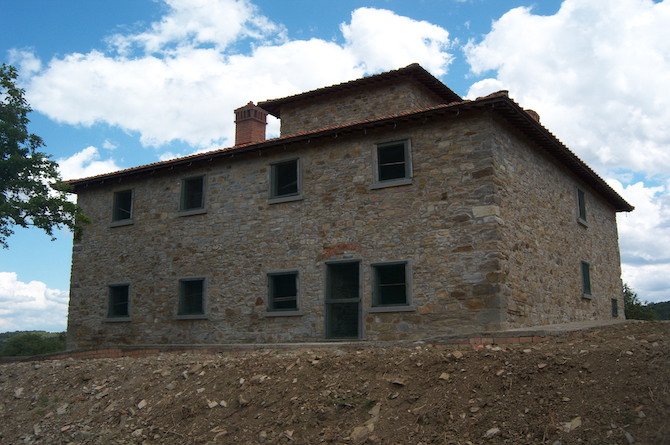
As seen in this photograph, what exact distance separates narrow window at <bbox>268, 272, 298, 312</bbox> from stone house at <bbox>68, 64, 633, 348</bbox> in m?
0.03

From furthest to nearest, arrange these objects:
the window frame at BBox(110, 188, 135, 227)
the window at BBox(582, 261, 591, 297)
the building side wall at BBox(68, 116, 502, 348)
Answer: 1. the window frame at BBox(110, 188, 135, 227)
2. the window at BBox(582, 261, 591, 297)
3. the building side wall at BBox(68, 116, 502, 348)

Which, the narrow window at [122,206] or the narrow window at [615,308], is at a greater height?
the narrow window at [122,206]

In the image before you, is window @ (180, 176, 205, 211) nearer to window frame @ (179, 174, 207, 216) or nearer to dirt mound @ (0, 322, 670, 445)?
window frame @ (179, 174, 207, 216)

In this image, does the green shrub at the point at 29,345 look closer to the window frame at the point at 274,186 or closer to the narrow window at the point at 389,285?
the window frame at the point at 274,186

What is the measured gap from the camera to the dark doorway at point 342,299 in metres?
14.5

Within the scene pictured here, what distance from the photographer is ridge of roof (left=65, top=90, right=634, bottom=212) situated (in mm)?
13141

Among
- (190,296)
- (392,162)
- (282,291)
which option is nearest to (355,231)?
(392,162)

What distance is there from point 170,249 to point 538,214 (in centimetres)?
965

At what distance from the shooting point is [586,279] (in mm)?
17719

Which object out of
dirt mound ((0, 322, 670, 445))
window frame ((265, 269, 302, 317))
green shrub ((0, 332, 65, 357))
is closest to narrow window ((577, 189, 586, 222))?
dirt mound ((0, 322, 670, 445))

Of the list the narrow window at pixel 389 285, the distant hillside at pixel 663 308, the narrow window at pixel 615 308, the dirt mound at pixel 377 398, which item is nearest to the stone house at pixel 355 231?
the narrow window at pixel 389 285

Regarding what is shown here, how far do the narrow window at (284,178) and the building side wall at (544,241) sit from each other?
16.7ft

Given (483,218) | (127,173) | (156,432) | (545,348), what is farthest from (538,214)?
(127,173)

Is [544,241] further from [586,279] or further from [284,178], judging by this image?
[284,178]
